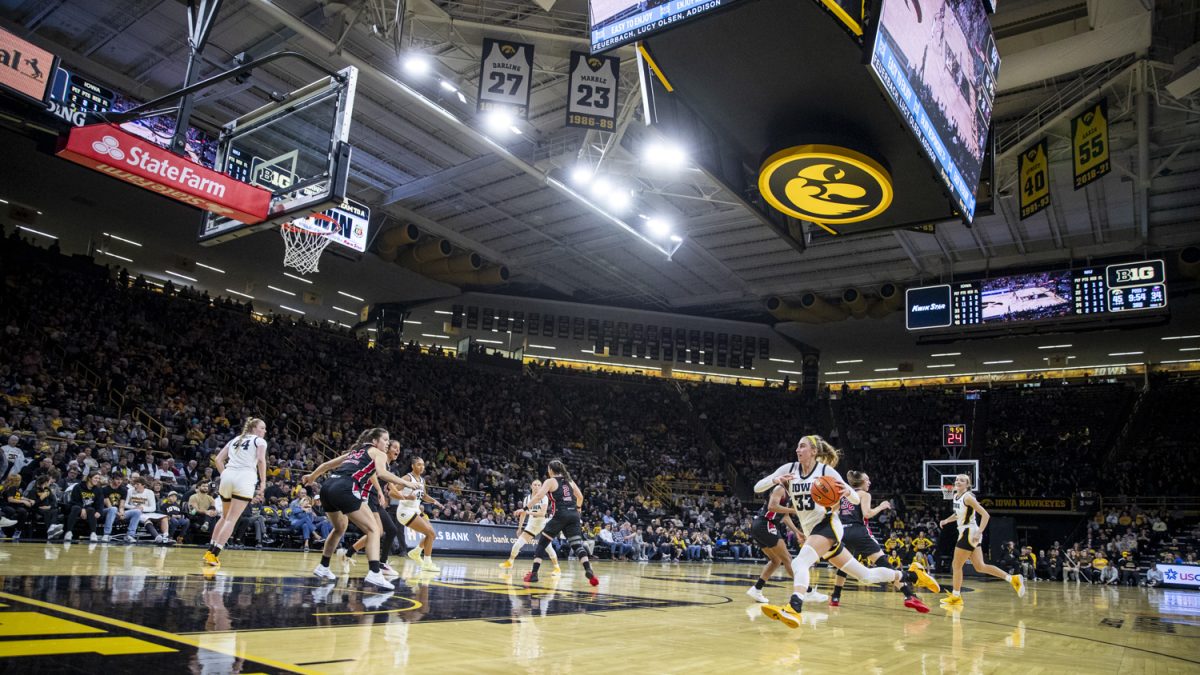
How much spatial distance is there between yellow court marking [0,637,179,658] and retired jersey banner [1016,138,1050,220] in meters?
18.9

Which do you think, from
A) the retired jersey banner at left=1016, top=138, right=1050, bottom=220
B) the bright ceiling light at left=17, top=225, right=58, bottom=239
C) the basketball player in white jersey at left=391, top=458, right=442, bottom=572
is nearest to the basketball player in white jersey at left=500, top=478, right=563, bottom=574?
the basketball player in white jersey at left=391, top=458, right=442, bottom=572

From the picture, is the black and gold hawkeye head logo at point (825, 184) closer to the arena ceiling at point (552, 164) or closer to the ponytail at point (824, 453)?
the arena ceiling at point (552, 164)

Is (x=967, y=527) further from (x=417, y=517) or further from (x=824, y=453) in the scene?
(x=417, y=517)

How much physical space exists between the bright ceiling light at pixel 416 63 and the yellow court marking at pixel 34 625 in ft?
42.1

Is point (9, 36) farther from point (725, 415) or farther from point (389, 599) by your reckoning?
point (725, 415)

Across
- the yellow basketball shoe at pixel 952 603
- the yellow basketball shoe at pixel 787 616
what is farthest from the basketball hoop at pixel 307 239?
the yellow basketball shoe at pixel 952 603

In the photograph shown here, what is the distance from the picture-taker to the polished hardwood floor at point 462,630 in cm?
396

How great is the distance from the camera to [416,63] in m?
15.3

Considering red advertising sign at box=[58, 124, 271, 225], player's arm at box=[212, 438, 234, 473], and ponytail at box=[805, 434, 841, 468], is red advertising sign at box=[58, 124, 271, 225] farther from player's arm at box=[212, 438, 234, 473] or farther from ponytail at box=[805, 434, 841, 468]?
ponytail at box=[805, 434, 841, 468]

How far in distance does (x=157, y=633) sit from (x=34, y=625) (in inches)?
24.6

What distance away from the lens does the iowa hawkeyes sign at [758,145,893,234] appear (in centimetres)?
924

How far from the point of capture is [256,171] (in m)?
13.0

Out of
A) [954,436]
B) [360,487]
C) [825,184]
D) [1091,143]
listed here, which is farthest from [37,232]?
[954,436]

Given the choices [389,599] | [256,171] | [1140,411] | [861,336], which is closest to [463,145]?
[256,171]
